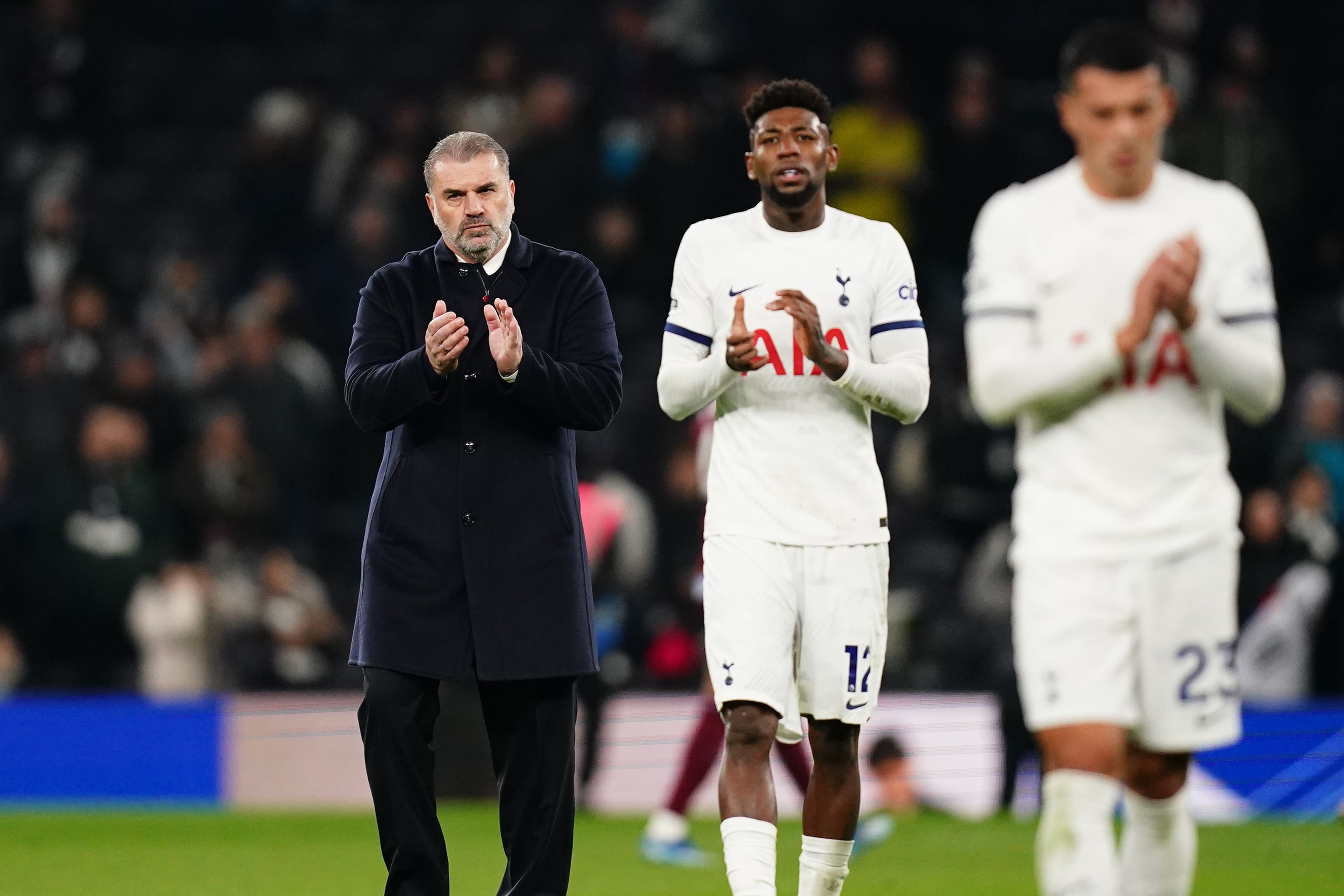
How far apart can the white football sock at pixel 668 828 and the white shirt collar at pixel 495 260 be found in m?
4.18

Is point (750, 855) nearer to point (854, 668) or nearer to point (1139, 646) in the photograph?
point (854, 668)

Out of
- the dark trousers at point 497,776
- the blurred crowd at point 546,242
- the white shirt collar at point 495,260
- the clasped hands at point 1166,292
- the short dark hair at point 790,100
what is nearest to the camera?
the clasped hands at point 1166,292

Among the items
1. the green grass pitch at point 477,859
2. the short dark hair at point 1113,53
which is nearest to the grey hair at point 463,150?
the short dark hair at point 1113,53

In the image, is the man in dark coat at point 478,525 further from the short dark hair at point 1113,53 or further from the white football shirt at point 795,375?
the short dark hair at point 1113,53

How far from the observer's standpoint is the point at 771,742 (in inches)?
→ 257

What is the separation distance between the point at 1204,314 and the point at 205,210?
14611 mm

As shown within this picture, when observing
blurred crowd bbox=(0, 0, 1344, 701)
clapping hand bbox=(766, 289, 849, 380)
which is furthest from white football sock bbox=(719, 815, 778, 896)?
blurred crowd bbox=(0, 0, 1344, 701)

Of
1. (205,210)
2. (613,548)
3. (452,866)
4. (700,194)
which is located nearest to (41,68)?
(205,210)

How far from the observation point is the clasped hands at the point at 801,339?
6.31m

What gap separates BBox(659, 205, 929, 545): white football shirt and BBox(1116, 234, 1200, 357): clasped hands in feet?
5.49

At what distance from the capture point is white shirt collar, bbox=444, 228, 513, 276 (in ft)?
22.1

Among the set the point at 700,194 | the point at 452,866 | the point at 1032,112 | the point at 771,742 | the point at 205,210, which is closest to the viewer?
the point at 771,742

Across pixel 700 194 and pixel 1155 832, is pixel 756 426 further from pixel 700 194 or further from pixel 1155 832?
pixel 700 194

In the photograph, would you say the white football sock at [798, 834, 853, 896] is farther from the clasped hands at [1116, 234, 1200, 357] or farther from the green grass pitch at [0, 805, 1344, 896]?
the clasped hands at [1116, 234, 1200, 357]
